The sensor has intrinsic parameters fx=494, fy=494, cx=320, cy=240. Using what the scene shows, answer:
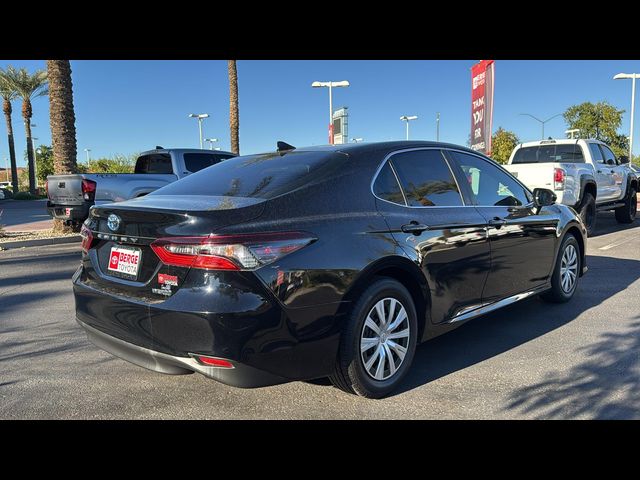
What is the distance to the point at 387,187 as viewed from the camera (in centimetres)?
346

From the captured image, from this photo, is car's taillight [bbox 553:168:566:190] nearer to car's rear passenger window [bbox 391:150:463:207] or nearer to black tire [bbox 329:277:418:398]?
car's rear passenger window [bbox 391:150:463:207]

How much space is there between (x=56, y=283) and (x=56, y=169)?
750 centimetres

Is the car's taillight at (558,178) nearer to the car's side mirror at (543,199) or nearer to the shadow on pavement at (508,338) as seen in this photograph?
the shadow on pavement at (508,338)

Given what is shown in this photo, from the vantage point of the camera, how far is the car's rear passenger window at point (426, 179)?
11.9 ft

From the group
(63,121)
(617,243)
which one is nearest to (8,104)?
(63,121)

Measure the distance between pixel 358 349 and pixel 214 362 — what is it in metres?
0.89

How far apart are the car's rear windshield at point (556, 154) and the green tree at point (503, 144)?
4065cm

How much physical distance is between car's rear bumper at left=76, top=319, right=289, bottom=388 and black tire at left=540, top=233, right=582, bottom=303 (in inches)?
143

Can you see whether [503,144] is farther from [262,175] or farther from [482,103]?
[262,175]

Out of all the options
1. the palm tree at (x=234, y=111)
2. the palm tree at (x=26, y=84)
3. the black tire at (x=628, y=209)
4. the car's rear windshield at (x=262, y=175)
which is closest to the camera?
the car's rear windshield at (x=262, y=175)

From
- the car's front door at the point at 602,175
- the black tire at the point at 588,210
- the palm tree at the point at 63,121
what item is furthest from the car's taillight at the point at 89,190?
the car's front door at the point at 602,175
